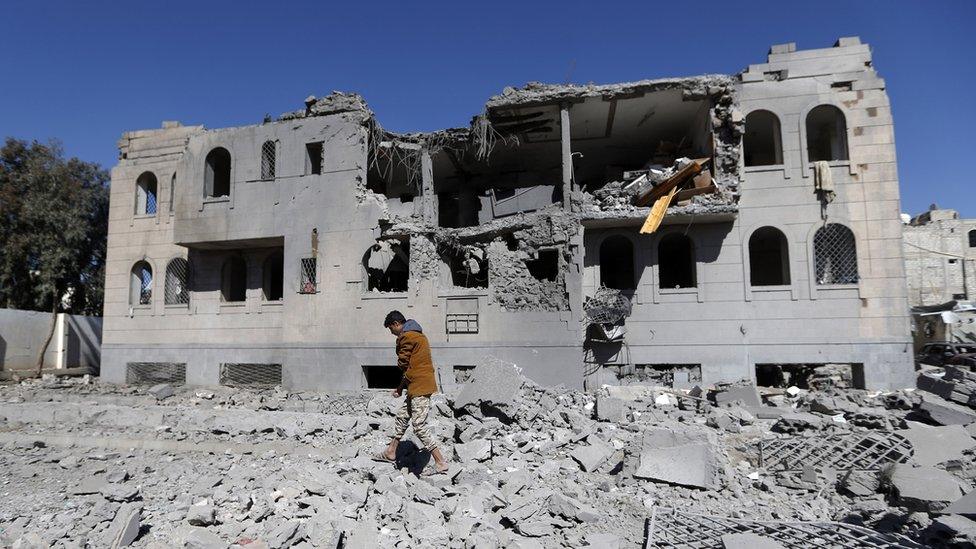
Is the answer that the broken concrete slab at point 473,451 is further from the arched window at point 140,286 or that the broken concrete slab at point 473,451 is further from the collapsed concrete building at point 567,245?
the arched window at point 140,286

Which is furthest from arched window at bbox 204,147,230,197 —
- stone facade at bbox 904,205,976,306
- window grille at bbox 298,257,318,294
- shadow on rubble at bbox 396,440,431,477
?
stone facade at bbox 904,205,976,306

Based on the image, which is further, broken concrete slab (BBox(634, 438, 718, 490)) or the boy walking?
the boy walking

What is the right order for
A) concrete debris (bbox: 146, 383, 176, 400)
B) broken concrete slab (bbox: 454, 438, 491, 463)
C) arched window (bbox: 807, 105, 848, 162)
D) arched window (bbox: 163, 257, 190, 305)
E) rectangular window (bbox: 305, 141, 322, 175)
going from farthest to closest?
arched window (bbox: 163, 257, 190, 305) → rectangular window (bbox: 305, 141, 322, 175) → concrete debris (bbox: 146, 383, 176, 400) → arched window (bbox: 807, 105, 848, 162) → broken concrete slab (bbox: 454, 438, 491, 463)

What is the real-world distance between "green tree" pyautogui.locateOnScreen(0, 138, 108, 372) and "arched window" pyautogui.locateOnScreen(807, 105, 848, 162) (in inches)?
1015

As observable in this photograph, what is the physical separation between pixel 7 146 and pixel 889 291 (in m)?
29.9

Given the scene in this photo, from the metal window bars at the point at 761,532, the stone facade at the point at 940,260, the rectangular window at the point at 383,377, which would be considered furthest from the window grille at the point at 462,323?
the stone facade at the point at 940,260

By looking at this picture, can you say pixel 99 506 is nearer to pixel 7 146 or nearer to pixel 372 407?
pixel 372 407

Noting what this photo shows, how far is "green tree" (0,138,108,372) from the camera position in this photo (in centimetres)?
1873

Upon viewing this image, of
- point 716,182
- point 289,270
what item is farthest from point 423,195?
point 716,182

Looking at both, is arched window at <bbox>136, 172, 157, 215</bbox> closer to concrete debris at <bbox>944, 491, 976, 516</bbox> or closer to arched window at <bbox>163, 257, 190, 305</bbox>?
arched window at <bbox>163, 257, 190, 305</bbox>

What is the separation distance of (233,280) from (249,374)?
356cm

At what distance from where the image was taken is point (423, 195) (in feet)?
47.7

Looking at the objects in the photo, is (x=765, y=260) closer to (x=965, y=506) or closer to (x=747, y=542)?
(x=965, y=506)

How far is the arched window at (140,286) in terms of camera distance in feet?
55.7
